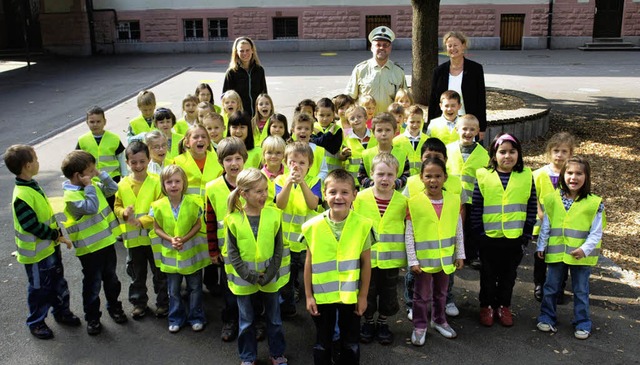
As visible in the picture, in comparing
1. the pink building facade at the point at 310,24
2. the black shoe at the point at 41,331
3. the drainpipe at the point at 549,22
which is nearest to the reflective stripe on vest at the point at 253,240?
the black shoe at the point at 41,331

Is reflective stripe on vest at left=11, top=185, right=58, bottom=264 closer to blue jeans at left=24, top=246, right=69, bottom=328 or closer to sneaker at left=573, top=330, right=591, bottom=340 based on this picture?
blue jeans at left=24, top=246, right=69, bottom=328

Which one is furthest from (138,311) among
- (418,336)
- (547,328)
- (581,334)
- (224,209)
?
(581,334)

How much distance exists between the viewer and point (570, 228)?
15.9 ft

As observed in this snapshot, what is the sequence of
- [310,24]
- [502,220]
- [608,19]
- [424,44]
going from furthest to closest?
[310,24], [608,19], [424,44], [502,220]

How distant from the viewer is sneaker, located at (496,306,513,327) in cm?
498

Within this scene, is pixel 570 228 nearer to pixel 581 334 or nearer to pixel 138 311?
pixel 581 334

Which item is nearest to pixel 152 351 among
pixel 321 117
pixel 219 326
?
pixel 219 326

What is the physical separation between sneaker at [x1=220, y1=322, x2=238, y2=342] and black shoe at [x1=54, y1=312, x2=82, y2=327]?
125 cm

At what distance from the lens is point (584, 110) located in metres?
13.2

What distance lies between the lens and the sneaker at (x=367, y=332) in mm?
4762

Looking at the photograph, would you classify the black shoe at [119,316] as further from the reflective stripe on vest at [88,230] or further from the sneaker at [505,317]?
the sneaker at [505,317]

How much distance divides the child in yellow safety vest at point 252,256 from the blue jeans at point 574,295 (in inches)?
84.6

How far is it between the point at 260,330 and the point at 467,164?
2400 millimetres

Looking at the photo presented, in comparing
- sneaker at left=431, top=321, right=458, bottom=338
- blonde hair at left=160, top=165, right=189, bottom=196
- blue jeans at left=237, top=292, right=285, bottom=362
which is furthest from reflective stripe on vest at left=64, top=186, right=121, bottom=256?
sneaker at left=431, top=321, right=458, bottom=338
